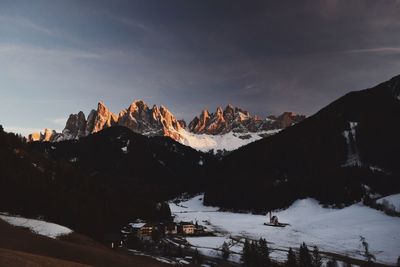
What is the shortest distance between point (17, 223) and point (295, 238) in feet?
369

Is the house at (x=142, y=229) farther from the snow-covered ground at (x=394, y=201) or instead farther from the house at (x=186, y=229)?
the snow-covered ground at (x=394, y=201)

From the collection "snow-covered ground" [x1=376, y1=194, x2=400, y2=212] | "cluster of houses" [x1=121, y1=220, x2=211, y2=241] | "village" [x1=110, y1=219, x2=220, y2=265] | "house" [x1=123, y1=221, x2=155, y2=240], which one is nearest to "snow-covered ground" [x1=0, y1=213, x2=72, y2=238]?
"village" [x1=110, y1=219, x2=220, y2=265]

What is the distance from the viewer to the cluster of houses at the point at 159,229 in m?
138

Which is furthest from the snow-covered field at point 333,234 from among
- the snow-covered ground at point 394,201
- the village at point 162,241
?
the village at point 162,241

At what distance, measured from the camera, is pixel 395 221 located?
16550 cm

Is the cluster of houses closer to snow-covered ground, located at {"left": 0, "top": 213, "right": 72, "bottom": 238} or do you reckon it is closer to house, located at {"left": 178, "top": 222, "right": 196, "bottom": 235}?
house, located at {"left": 178, "top": 222, "right": 196, "bottom": 235}

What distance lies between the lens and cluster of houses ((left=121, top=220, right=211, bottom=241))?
453 ft

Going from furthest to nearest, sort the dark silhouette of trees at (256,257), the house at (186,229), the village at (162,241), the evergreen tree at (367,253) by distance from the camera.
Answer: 1. the house at (186,229)
2. the evergreen tree at (367,253)
3. the village at (162,241)
4. the dark silhouette of trees at (256,257)

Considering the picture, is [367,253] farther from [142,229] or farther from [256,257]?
[142,229]

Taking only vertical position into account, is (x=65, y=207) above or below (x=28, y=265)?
above

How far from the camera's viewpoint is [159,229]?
155375 millimetres

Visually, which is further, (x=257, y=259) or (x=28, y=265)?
(x=257, y=259)

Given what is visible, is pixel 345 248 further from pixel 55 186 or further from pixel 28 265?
pixel 28 265

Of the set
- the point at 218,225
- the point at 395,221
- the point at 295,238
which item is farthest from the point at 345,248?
the point at 218,225
